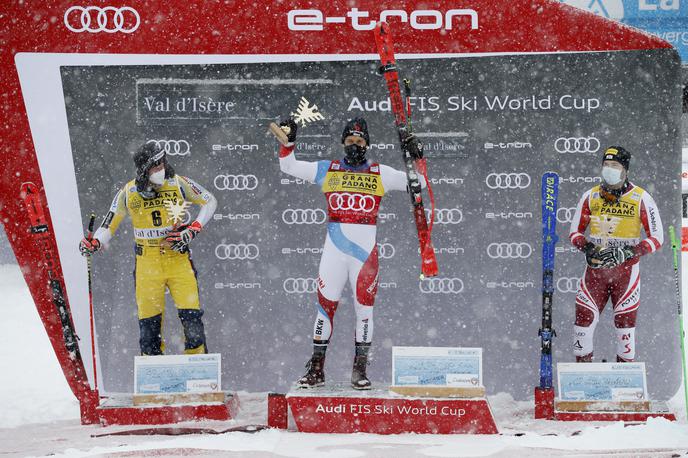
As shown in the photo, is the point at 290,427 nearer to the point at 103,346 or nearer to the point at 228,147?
the point at 103,346

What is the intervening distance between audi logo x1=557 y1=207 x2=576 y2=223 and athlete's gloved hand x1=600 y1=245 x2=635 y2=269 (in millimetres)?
436

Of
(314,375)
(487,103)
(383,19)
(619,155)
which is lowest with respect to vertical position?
(314,375)

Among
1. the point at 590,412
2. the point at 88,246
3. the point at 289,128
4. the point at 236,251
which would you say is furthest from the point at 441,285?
the point at 88,246

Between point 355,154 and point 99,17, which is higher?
point 99,17

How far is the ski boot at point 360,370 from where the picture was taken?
4.46m

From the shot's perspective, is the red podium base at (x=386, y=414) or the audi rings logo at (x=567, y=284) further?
the audi rings logo at (x=567, y=284)

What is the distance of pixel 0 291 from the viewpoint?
10.6 m

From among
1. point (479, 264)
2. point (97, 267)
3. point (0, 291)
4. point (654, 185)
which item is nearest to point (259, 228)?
point (97, 267)

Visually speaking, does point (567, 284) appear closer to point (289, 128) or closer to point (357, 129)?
point (357, 129)

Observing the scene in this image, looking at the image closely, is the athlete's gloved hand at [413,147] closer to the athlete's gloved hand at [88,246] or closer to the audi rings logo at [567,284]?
the audi rings logo at [567,284]

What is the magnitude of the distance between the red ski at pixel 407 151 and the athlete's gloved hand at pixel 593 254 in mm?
921

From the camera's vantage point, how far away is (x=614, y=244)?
4.70 metres

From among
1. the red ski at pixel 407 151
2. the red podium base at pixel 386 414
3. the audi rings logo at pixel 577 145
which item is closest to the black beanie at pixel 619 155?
the audi rings logo at pixel 577 145

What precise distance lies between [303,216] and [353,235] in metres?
0.69
